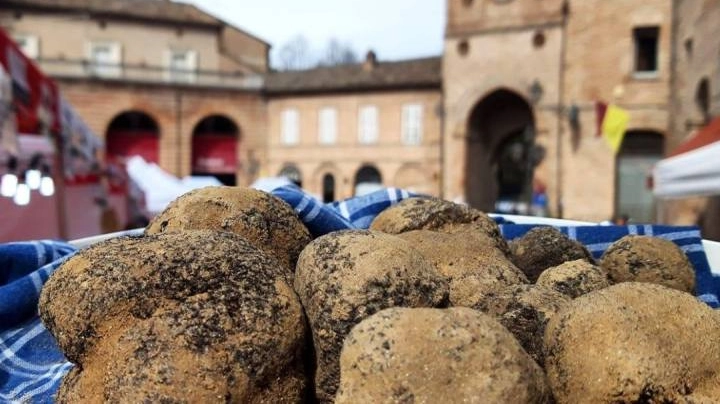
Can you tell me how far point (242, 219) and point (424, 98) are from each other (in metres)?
24.1

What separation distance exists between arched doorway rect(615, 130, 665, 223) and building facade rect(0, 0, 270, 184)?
14.8 metres

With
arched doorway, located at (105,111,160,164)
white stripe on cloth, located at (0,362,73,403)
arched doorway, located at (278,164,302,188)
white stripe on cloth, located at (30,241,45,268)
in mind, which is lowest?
arched doorway, located at (278,164,302,188)

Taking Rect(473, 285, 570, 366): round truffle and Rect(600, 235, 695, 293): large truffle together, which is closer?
Rect(473, 285, 570, 366): round truffle

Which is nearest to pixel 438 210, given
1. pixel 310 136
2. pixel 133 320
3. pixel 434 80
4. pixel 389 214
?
pixel 389 214

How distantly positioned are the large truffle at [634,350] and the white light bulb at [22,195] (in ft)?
14.0

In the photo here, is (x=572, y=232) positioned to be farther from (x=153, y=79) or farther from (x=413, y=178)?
(x=153, y=79)

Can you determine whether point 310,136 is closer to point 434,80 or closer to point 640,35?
point 434,80

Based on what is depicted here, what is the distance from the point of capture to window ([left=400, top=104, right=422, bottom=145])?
25328 mm

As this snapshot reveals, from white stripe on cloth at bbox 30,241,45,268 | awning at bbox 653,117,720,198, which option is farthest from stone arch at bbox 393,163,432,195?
white stripe on cloth at bbox 30,241,45,268

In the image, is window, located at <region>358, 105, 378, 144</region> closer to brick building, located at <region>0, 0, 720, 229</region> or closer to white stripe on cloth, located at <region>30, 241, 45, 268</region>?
brick building, located at <region>0, 0, 720, 229</region>

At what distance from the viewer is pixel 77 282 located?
123 centimetres

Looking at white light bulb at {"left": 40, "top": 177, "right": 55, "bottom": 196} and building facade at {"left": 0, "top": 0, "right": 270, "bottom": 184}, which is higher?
Answer: building facade at {"left": 0, "top": 0, "right": 270, "bottom": 184}

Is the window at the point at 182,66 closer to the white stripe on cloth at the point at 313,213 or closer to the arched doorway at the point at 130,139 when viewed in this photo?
the arched doorway at the point at 130,139

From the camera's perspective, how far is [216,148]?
29.0 meters
